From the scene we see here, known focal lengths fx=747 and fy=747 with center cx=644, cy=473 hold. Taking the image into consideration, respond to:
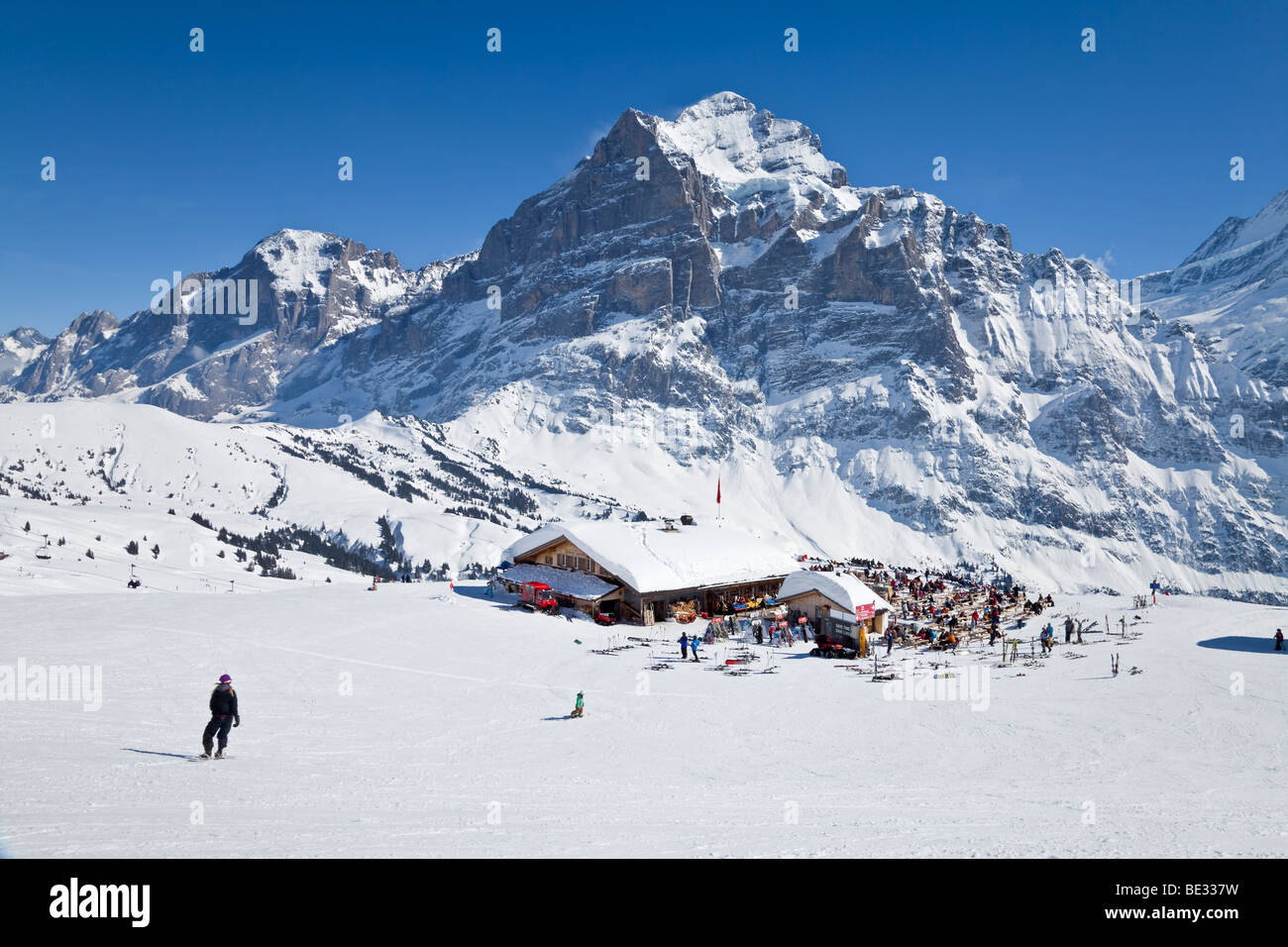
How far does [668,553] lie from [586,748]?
3004cm

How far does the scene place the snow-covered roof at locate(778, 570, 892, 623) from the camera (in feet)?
117

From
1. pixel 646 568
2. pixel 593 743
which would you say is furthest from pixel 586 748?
pixel 646 568

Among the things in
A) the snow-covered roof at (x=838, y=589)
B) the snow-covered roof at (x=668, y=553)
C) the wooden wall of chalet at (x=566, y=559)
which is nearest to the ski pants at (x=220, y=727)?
the snow-covered roof at (x=838, y=589)

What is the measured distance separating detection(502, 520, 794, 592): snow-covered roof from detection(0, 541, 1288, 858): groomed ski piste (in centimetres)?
914

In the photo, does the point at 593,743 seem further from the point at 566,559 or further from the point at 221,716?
the point at 566,559

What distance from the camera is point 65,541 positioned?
5178 centimetres

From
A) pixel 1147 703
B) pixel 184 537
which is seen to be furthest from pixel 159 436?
pixel 1147 703

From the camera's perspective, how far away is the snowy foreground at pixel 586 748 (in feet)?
32.3

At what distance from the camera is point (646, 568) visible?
1748 inches

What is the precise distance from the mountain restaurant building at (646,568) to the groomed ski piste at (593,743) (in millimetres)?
8278

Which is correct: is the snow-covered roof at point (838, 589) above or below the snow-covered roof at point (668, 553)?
below

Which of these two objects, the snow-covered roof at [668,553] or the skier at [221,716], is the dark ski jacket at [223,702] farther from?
the snow-covered roof at [668,553]
